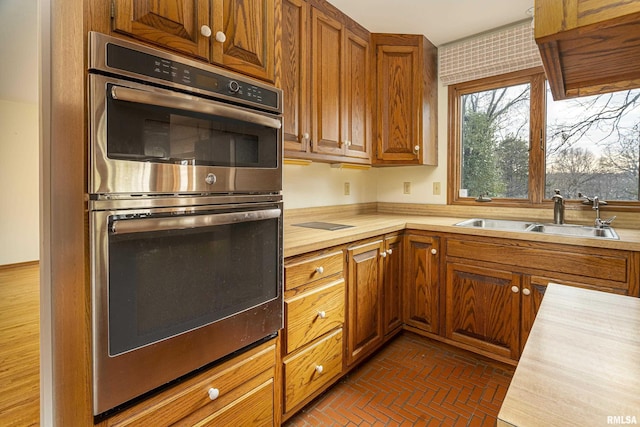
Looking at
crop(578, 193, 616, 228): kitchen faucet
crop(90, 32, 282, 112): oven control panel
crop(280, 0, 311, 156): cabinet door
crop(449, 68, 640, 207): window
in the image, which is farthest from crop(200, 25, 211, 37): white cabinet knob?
crop(578, 193, 616, 228): kitchen faucet

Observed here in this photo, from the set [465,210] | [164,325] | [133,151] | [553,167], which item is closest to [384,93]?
[465,210]

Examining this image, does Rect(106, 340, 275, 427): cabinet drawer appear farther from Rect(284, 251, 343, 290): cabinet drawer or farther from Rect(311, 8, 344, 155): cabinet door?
Rect(311, 8, 344, 155): cabinet door

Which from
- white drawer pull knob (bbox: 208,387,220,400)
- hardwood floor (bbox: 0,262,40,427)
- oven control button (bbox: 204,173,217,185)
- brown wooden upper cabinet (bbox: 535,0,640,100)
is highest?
brown wooden upper cabinet (bbox: 535,0,640,100)

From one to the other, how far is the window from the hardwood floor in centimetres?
323

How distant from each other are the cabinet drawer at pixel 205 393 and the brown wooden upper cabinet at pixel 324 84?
1.09 metres

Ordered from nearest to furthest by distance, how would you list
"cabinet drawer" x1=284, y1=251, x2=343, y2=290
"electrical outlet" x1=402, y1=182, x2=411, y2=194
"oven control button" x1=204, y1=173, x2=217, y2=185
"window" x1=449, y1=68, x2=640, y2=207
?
1. "oven control button" x1=204, y1=173, x2=217, y2=185
2. "cabinet drawer" x1=284, y1=251, x2=343, y2=290
3. "window" x1=449, y1=68, x2=640, y2=207
4. "electrical outlet" x1=402, y1=182, x2=411, y2=194

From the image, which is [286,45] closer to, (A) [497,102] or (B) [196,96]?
(B) [196,96]

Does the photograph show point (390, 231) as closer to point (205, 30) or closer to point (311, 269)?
point (311, 269)

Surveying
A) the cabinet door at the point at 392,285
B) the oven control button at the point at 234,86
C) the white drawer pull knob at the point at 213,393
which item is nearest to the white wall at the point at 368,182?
the cabinet door at the point at 392,285

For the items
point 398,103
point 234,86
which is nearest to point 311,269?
point 234,86

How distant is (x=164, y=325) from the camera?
3.20 ft

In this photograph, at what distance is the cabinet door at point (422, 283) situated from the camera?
226 cm

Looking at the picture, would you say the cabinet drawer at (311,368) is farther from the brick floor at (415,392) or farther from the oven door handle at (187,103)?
the oven door handle at (187,103)

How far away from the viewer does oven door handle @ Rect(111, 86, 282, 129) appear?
853 millimetres
